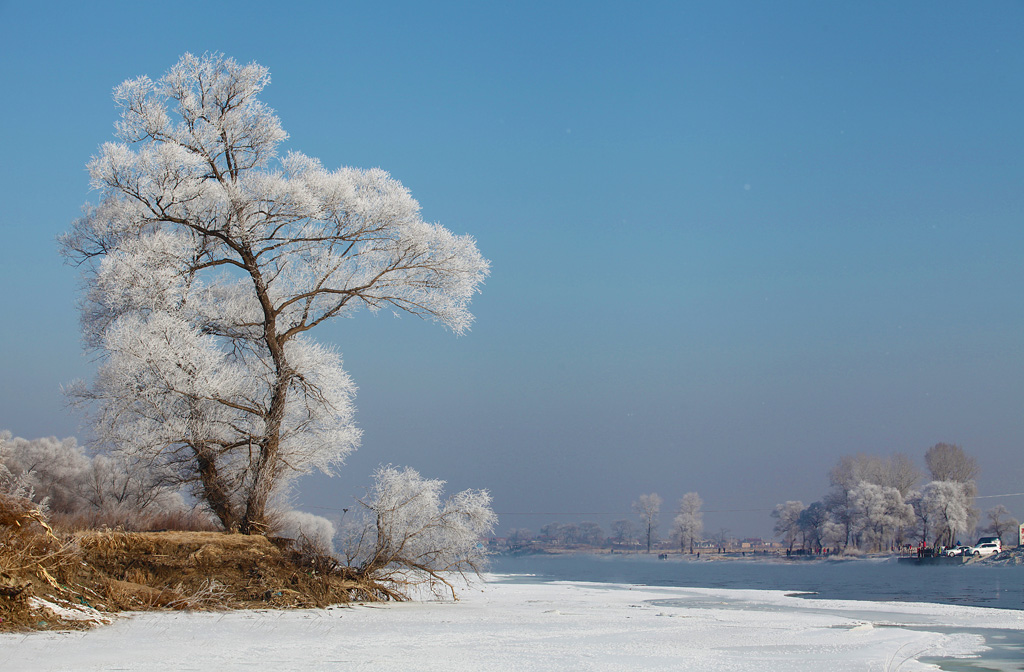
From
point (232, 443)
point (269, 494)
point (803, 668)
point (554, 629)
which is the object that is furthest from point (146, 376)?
point (803, 668)

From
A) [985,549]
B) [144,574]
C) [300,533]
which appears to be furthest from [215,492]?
[985,549]

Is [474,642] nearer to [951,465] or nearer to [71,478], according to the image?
[71,478]

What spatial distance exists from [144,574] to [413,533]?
387 cm

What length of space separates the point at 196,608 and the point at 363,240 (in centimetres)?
673

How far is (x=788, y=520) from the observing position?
93250 millimetres

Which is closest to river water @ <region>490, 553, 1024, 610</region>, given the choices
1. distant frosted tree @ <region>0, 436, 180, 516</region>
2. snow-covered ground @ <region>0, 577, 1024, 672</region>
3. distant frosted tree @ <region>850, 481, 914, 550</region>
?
distant frosted tree @ <region>850, 481, 914, 550</region>

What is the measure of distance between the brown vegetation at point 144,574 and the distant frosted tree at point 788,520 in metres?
88.6

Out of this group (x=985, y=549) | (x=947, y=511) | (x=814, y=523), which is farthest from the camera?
(x=814, y=523)

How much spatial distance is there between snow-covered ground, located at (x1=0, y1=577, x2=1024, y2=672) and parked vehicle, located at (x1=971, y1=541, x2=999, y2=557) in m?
74.4

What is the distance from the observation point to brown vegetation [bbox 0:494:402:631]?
22.0 ft

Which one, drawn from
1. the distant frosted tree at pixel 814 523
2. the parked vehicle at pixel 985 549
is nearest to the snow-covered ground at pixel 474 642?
the parked vehicle at pixel 985 549

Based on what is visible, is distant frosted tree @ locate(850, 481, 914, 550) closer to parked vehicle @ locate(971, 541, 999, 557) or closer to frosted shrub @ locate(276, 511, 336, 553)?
parked vehicle @ locate(971, 541, 999, 557)

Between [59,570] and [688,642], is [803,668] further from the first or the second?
[59,570]

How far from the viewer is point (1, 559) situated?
21.4 feet
